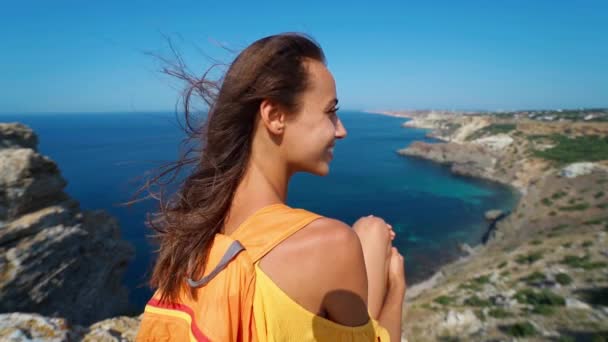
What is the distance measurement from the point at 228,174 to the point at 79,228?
1049 cm

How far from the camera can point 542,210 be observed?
21.3 metres

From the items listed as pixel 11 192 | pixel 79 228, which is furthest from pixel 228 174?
pixel 79 228

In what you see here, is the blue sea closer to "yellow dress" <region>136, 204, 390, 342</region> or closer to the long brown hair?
the long brown hair

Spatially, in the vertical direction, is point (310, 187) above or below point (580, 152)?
below

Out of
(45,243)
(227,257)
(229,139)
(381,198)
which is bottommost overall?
(381,198)

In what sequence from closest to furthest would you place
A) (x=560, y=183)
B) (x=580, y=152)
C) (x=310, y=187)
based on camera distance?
(x=560, y=183) < (x=580, y=152) < (x=310, y=187)

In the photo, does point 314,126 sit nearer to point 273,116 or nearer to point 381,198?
point 273,116

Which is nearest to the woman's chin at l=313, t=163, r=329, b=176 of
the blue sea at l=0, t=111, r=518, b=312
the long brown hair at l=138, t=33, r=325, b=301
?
the long brown hair at l=138, t=33, r=325, b=301

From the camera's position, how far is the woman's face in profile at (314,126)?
4.04 ft

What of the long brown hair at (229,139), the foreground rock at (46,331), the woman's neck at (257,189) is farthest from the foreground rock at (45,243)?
the woman's neck at (257,189)

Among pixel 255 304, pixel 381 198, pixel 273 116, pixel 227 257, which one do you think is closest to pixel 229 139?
pixel 273 116

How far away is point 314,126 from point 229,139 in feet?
1.15

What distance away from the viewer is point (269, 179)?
129cm

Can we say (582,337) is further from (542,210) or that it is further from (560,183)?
(560,183)
